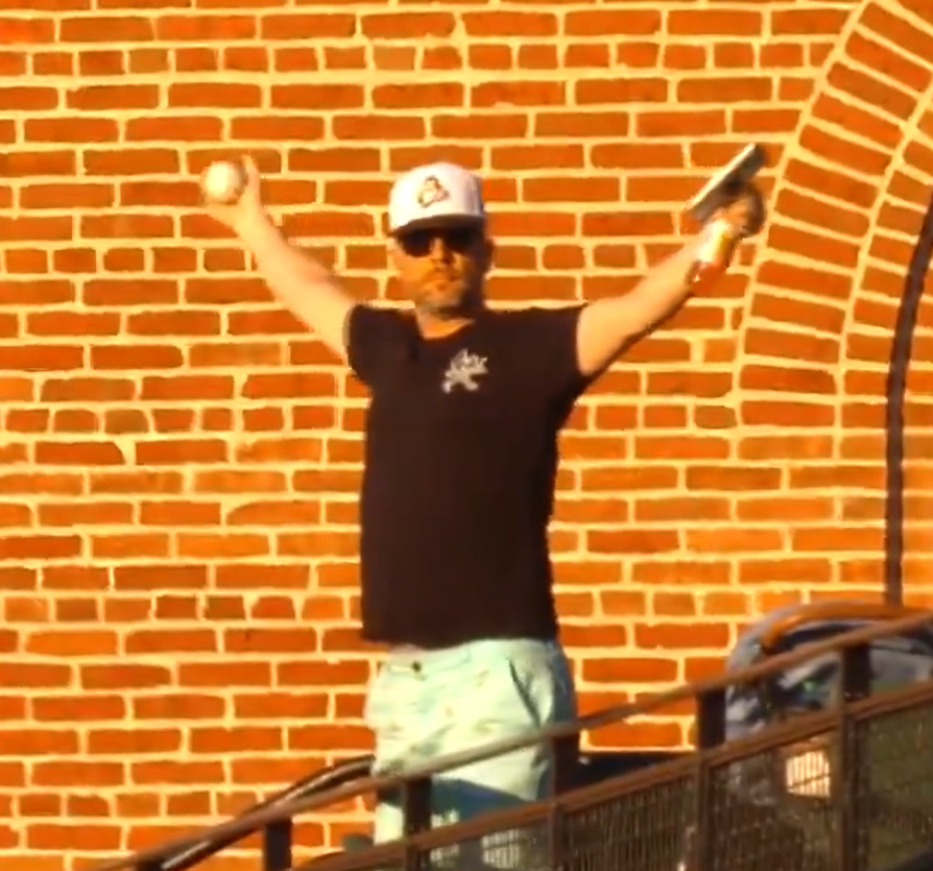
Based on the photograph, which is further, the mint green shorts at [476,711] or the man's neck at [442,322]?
the man's neck at [442,322]

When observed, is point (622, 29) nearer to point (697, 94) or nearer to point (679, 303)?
point (697, 94)

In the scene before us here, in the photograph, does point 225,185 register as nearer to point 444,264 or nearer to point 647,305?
point 444,264

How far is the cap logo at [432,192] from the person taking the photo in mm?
4148

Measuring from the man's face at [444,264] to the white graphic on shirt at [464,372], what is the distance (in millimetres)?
125

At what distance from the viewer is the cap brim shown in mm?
4129

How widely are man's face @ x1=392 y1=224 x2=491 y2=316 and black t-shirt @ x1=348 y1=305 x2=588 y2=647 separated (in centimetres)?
8

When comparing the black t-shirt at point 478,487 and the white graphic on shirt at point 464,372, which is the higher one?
the white graphic on shirt at point 464,372

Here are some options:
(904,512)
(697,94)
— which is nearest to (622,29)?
(697,94)

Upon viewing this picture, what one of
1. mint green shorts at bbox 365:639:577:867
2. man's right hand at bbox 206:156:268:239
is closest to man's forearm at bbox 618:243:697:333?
mint green shorts at bbox 365:639:577:867

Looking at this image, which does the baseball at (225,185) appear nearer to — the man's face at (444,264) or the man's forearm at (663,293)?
the man's face at (444,264)

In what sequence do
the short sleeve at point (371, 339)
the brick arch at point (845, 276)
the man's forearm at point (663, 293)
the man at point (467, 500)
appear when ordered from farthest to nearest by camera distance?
the brick arch at point (845, 276) → the short sleeve at point (371, 339) → the man at point (467, 500) → the man's forearm at point (663, 293)

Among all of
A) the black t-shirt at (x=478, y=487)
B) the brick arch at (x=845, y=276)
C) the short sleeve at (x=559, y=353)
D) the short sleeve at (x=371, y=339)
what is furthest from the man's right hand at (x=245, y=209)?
the brick arch at (x=845, y=276)

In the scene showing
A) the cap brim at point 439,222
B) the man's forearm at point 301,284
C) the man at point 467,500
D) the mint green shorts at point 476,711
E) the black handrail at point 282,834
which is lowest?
the black handrail at point 282,834

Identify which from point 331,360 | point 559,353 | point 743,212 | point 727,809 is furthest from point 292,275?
point 331,360
